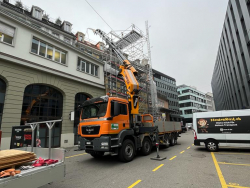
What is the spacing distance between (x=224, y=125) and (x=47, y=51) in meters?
15.7

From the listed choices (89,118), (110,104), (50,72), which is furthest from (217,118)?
(50,72)

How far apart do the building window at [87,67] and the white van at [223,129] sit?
42.2ft

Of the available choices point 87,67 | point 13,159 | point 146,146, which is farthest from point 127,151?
point 87,67

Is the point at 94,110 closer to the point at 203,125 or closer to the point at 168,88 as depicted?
the point at 203,125

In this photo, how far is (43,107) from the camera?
13.2m

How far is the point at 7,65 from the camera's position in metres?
10.8

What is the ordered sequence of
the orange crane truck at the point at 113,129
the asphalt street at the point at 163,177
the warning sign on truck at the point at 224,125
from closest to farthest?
the asphalt street at the point at 163,177
the orange crane truck at the point at 113,129
the warning sign on truck at the point at 224,125

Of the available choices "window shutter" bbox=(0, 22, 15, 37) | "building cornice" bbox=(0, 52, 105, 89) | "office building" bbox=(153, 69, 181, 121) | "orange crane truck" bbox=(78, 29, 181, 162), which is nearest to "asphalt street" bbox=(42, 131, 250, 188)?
"orange crane truck" bbox=(78, 29, 181, 162)

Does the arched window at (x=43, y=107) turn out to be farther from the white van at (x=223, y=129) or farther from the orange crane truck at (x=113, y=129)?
the white van at (x=223, y=129)

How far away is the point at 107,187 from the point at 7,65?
11577 mm

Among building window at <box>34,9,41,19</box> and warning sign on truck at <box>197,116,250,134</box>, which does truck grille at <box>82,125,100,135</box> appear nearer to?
warning sign on truck at <box>197,116,250,134</box>

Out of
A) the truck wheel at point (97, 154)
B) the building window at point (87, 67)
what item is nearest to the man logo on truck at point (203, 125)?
the truck wheel at point (97, 154)

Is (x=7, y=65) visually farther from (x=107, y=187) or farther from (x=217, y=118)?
(x=217, y=118)

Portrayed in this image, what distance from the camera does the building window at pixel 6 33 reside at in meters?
11.0
